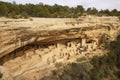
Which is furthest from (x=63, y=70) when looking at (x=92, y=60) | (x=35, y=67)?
(x=92, y=60)

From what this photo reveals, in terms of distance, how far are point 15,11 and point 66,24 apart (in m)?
3.35

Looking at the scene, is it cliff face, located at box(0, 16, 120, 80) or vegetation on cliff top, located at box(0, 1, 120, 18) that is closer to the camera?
cliff face, located at box(0, 16, 120, 80)

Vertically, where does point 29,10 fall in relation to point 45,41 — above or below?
above

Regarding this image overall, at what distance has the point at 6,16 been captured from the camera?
15859 millimetres

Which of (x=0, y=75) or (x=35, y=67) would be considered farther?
(x=35, y=67)

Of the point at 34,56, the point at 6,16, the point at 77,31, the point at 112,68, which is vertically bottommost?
the point at 112,68

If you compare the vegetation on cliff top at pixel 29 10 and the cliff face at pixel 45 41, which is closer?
the cliff face at pixel 45 41

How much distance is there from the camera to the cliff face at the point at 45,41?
14.5 metres

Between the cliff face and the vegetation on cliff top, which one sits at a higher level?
the vegetation on cliff top

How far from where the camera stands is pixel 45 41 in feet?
56.5

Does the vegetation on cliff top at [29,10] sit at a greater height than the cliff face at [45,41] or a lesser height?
greater

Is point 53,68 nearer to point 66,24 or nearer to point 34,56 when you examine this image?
point 34,56

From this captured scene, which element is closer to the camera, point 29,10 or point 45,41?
point 45,41

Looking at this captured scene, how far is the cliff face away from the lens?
1453cm
